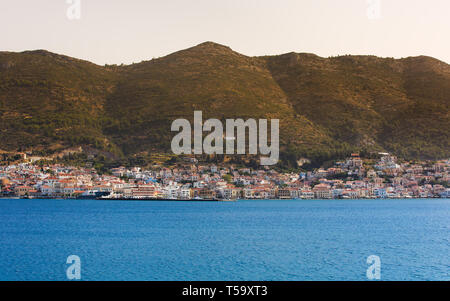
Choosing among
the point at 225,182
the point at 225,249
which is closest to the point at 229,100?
the point at 225,182

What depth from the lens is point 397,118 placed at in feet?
317

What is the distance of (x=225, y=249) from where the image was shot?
81.4 ft

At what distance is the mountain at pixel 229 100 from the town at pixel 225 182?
196 inches

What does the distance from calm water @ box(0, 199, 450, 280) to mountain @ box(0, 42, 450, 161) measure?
49.5 metres

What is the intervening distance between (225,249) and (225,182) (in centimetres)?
5269

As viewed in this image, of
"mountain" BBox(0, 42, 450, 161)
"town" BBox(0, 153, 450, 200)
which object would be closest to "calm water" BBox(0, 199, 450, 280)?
"town" BBox(0, 153, 450, 200)

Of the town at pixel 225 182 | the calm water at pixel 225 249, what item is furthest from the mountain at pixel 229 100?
the calm water at pixel 225 249

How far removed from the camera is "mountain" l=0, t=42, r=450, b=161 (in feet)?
289

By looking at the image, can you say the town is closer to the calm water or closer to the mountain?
the mountain

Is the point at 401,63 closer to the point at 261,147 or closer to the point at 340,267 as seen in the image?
the point at 261,147

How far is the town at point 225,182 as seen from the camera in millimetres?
75750

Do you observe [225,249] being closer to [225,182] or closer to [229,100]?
[225,182]

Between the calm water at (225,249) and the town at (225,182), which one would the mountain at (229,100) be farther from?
the calm water at (225,249)

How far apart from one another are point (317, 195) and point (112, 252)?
5693cm
